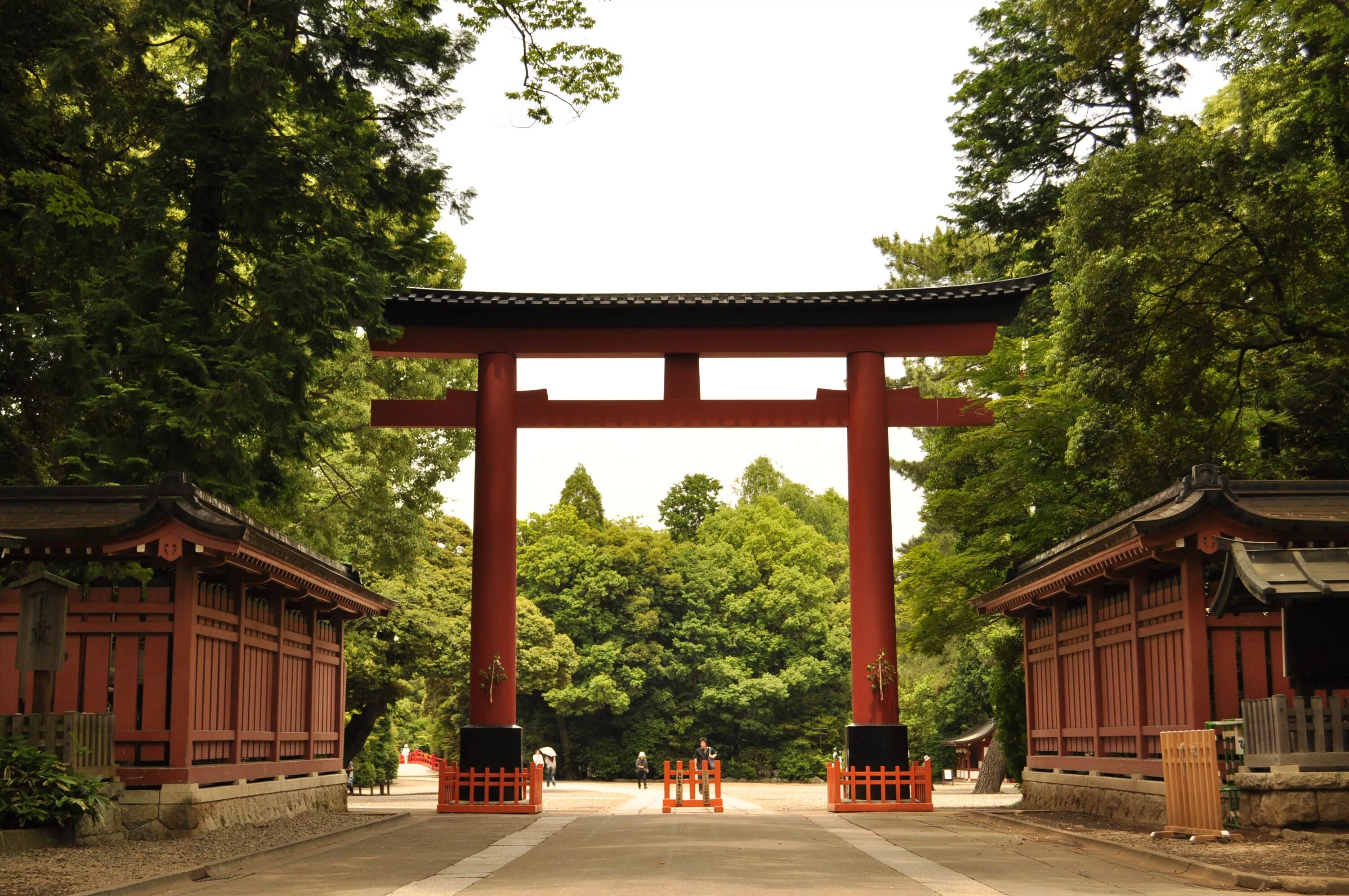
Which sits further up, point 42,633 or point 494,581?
point 494,581

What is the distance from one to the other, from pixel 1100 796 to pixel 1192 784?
5.41 m


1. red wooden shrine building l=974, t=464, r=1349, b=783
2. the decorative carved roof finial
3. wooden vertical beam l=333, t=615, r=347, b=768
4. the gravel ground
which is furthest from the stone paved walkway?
wooden vertical beam l=333, t=615, r=347, b=768

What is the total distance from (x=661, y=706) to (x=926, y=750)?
11.2 meters

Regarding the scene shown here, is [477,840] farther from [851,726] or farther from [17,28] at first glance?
[17,28]

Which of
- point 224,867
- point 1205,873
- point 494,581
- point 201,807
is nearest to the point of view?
→ point 1205,873

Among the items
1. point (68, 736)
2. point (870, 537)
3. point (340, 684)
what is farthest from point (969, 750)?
point (68, 736)

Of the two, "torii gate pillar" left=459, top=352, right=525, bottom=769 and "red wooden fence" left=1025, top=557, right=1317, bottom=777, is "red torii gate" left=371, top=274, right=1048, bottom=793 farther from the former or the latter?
"red wooden fence" left=1025, top=557, right=1317, bottom=777

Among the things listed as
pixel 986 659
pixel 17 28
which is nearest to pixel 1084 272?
pixel 17 28

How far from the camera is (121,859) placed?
13.0m

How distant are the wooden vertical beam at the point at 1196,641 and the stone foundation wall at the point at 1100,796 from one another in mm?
1056

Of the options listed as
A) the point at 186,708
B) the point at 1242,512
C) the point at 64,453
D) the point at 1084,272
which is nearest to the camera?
the point at 1242,512

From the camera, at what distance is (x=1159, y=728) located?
1681 centimetres

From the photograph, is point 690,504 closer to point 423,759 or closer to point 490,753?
point 423,759

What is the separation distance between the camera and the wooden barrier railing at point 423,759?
64.9 meters
